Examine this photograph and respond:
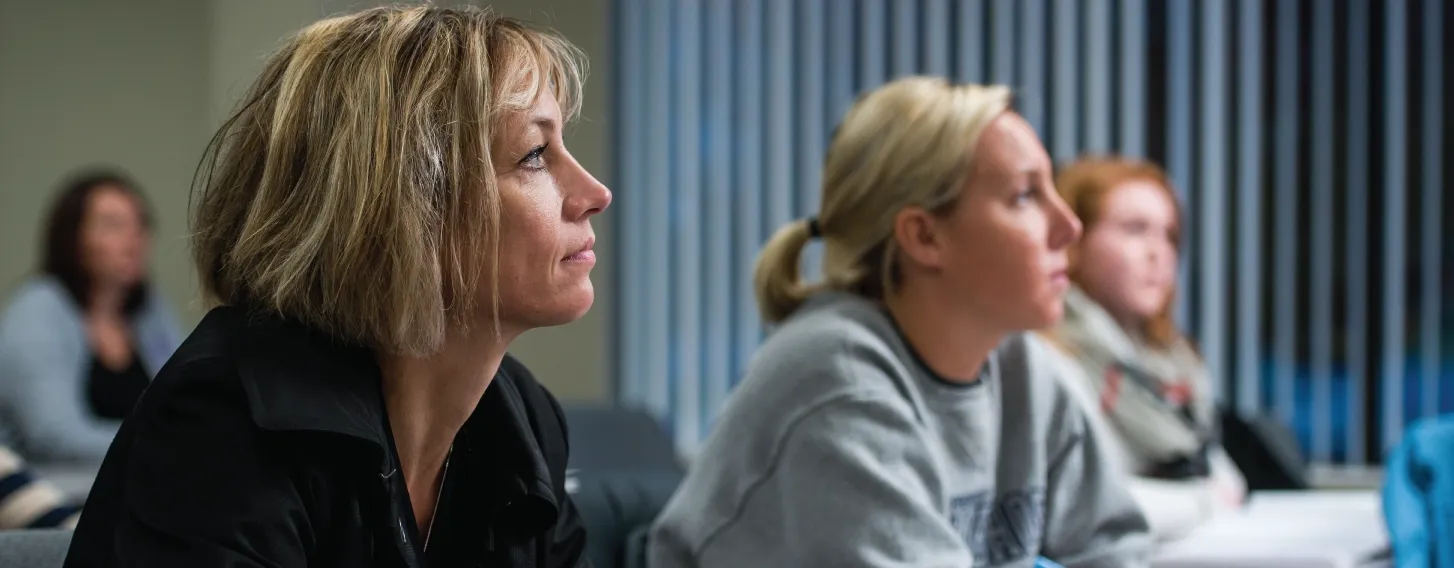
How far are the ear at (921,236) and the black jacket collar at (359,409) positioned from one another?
0.59 metres

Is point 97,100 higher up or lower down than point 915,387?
higher up

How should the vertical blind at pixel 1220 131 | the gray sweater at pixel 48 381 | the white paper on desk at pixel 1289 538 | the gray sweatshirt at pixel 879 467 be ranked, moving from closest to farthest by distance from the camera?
1. the gray sweatshirt at pixel 879 467
2. the white paper on desk at pixel 1289 538
3. the gray sweater at pixel 48 381
4. the vertical blind at pixel 1220 131

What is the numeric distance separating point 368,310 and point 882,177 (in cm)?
82

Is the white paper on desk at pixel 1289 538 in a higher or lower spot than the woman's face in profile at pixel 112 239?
lower

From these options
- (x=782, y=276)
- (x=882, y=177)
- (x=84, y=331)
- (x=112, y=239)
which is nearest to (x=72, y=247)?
(x=112, y=239)

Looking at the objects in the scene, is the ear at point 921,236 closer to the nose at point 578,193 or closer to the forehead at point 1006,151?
the forehead at point 1006,151

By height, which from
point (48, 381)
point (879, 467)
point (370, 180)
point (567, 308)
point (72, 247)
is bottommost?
point (48, 381)

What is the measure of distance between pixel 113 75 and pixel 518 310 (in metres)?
5.08

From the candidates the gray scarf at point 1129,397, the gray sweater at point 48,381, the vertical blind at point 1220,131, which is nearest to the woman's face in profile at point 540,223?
the gray scarf at point 1129,397

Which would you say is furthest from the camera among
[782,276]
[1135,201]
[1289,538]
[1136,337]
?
[1136,337]

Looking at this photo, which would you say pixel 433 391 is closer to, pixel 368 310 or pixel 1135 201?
pixel 368 310

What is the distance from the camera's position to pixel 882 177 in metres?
1.83

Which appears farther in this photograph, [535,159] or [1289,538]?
[1289,538]

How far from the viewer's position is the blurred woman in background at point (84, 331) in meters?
4.05
